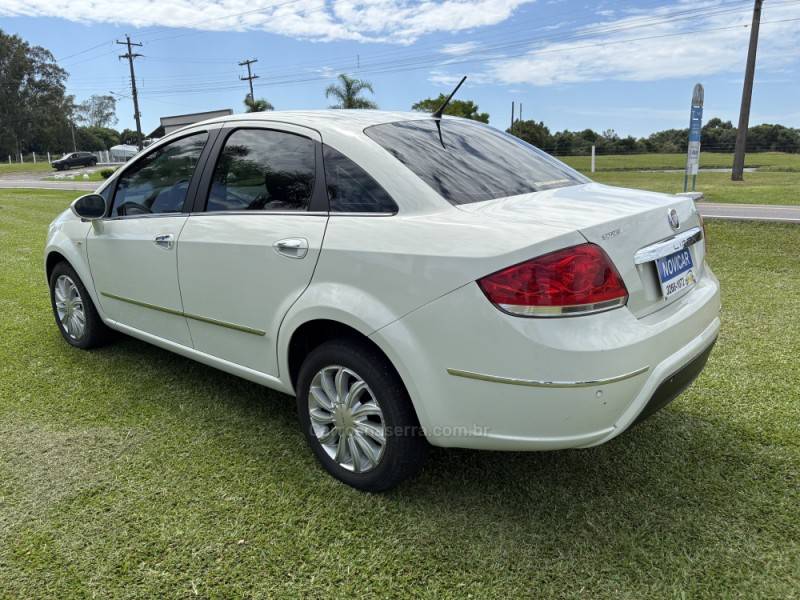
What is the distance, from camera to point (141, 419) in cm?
338

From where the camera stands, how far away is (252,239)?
2.80m

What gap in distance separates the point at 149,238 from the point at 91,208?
2.16ft

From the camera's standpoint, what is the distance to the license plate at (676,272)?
7.64 feet

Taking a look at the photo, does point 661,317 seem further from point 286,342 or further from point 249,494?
point 249,494

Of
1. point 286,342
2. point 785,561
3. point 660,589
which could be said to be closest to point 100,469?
point 286,342

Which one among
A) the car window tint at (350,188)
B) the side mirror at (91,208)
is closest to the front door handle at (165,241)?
the side mirror at (91,208)

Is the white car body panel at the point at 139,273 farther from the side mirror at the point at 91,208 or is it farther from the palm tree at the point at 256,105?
the palm tree at the point at 256,105

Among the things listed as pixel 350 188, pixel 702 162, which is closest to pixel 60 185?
pixel 350 188

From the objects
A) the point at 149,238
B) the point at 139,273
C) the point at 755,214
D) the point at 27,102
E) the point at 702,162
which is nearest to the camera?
the point at 149,238

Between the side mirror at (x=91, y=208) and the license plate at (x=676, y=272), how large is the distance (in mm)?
3236

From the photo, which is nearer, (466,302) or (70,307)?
(466,302)

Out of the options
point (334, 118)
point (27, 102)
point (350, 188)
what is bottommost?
point (350, 188)

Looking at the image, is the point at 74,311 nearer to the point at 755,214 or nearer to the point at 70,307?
the point at 70,307

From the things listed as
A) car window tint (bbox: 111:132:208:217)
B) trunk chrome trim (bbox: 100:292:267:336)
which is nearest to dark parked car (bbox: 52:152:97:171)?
car window tint (bbox: 111:132:208:217)
